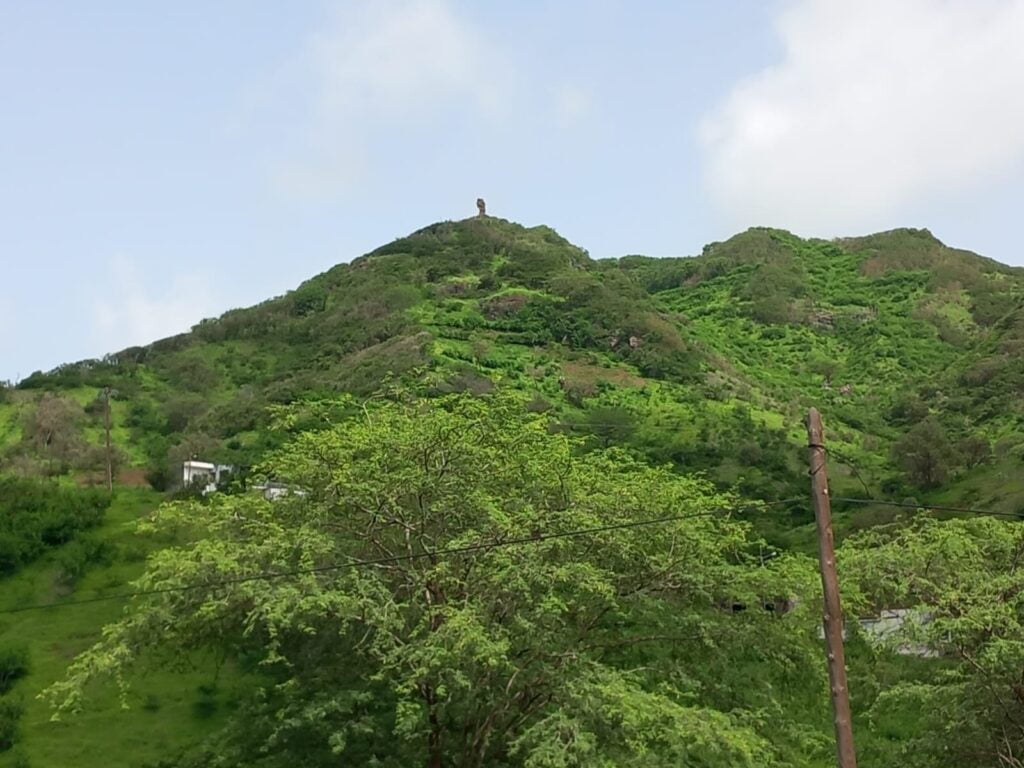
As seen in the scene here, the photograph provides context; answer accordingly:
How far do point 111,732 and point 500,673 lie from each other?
13857 mm

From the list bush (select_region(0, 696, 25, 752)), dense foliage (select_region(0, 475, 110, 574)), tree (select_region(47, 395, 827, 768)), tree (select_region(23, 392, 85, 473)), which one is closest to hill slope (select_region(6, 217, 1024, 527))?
tree (select_region(23, 392, 85, 473))

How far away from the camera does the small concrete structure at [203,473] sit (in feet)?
157

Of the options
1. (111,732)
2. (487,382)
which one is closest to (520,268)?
(487,382)

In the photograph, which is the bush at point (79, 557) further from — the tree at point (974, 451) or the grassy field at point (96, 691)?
the tree at point (974, 451)

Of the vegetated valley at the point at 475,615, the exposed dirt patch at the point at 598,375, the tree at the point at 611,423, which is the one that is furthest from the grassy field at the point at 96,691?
the exposed dirt patch at the point at 598,375

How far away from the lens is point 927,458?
51.8 meters

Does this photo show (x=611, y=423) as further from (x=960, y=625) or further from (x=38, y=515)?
(x=960, y=625)

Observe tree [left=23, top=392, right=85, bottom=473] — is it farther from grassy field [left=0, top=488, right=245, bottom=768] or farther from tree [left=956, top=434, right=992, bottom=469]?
tree [left=956, top=434, right=992, bottom=469]

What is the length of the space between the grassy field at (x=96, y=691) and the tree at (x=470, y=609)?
3.75 metres

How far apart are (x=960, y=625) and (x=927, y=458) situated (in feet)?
126

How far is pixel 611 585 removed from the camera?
17.2 meters

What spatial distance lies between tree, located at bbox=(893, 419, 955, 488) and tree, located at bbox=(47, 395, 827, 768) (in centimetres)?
3571

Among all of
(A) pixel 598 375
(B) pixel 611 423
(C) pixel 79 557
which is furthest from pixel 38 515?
Result: (A) pixel 598 375

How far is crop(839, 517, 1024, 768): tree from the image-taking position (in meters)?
16.1
